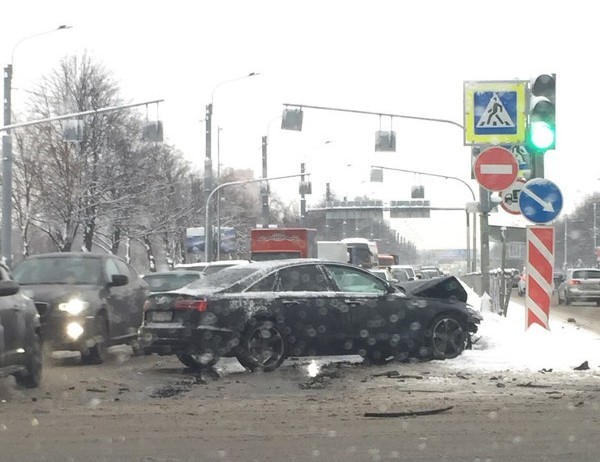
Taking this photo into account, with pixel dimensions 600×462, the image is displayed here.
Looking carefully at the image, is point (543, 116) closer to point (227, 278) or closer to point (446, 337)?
point (446, 337)

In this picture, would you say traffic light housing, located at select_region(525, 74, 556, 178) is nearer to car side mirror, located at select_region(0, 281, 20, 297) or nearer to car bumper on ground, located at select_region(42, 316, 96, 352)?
car bumper on ground, located at select_region(42, 316, 96, 352)

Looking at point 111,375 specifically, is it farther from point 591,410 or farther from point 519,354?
point 591,410

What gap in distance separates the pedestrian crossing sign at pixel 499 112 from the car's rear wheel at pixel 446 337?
4.79m

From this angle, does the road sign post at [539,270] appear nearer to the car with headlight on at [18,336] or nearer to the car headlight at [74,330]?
the car headlight at [74,330]

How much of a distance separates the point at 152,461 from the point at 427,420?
111 inches

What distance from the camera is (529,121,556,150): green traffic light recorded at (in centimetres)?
1614

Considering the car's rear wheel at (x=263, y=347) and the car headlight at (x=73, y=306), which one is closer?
the car's rear wheel at (x=263, y=347)

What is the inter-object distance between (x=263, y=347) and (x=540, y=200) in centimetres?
534

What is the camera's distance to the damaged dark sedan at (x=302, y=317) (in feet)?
45.7

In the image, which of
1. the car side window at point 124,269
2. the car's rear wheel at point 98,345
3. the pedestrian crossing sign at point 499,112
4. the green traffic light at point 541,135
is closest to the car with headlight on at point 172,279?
the car side window at point 124,269

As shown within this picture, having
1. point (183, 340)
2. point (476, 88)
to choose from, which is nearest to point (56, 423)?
point (183, 340)

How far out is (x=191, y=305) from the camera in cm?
1393

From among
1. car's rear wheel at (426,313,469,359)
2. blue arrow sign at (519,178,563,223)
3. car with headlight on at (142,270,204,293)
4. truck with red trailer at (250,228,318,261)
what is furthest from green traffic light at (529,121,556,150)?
truck with red trailer at (250,228,318,261)

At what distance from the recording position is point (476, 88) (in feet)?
67.2
